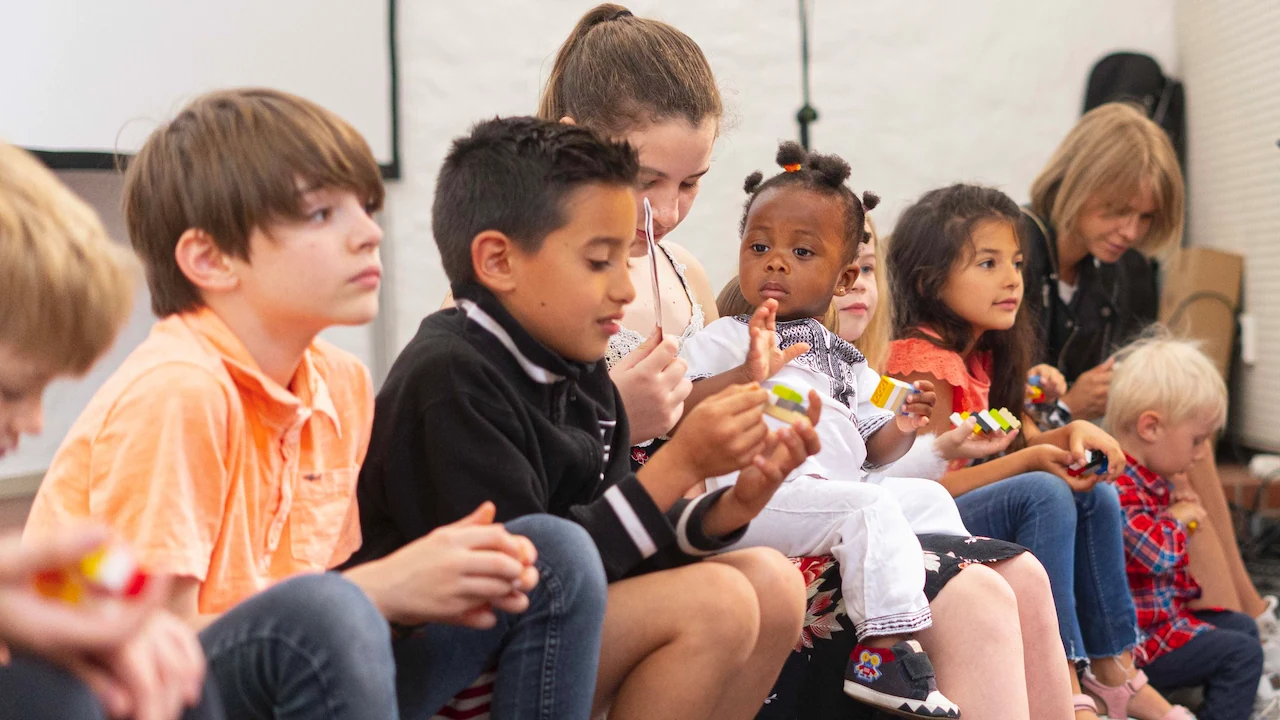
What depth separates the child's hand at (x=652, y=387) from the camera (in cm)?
155

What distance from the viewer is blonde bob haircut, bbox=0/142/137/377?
0.91 metres

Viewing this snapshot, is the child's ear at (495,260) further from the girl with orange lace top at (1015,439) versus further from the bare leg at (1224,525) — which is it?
the bare leg at (1224,525)

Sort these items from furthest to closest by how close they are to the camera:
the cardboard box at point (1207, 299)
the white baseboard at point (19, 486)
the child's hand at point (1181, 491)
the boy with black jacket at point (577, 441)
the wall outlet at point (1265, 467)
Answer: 1. the cardboard box at point (1207, 299)
2. the wall outlet at point (1265, 467)
3. the child's hand at point (1181, 491)
4. the white baseboard at point (19, 486)
5. the boy with black jacket at point (577, 441)

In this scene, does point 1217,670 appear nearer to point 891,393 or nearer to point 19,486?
point 891,393

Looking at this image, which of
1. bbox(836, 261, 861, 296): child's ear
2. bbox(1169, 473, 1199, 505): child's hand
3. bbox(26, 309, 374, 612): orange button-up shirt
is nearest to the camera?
bbox(26, 309, 374, 612): orange button-up shirt

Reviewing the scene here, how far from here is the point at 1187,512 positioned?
8.99ft

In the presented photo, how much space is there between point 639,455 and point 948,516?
53 cm

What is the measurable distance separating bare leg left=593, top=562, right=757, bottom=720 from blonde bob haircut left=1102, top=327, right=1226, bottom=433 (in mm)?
1708

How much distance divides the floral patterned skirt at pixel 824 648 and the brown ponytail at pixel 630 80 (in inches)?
27.3

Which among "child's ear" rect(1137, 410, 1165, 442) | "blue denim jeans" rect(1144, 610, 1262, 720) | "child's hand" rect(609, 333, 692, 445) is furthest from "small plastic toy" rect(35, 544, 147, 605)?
"child's ear" rect(1137, 410, 1165, 442)

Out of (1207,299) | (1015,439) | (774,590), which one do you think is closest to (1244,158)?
(1207,299)

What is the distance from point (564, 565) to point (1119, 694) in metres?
1.57

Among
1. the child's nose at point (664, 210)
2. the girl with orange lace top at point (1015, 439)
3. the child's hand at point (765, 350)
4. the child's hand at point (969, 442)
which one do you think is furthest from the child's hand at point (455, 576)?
the girl with orange lace top at point (1015, 439)

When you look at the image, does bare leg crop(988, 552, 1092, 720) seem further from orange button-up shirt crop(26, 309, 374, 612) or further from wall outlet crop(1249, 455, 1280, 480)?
wall outlet crop(1249, 455, 1280, 480)
